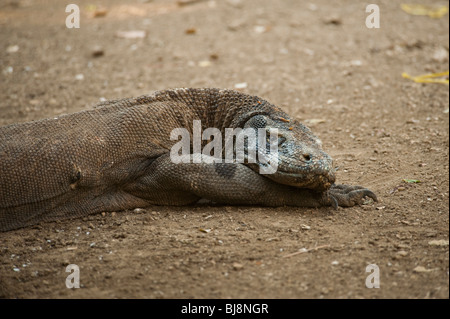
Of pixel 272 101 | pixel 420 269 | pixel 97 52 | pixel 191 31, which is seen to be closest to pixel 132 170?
pixel 420 269

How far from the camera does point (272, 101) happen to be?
607cm

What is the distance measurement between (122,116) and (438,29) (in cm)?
595

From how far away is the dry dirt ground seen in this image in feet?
10.2

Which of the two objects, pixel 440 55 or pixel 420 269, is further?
pixel 440 55

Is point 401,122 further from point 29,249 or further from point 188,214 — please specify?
point 29,249

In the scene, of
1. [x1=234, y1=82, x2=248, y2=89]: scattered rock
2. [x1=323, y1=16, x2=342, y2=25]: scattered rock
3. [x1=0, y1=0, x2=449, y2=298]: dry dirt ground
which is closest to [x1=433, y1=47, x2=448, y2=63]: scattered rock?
[x1=0, y1=0, x2=449, y2=298]: dry dirt ground

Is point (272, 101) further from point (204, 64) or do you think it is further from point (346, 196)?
point (346, 196)

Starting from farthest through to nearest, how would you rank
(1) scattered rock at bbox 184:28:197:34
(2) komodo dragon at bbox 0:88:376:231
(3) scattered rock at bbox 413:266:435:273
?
1. (1) scattered rock at bbox 184:28:197:34
2. (2) komodo dragon at bbox 0:88:376:231
3. (3) scattered rock at bbox 413:266:435:273

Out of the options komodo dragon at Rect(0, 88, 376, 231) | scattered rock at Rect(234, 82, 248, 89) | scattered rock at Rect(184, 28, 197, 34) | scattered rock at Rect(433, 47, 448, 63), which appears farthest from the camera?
scattered rock at Rect(184, 28, 197, 34)

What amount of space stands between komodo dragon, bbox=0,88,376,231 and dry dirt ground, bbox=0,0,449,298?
12 cm

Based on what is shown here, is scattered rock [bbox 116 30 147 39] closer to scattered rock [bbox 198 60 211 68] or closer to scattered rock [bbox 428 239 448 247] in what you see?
scattered rock [bbox 198 60 211 68]

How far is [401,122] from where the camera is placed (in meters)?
5.39

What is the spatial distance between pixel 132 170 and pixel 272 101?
2.53 m
